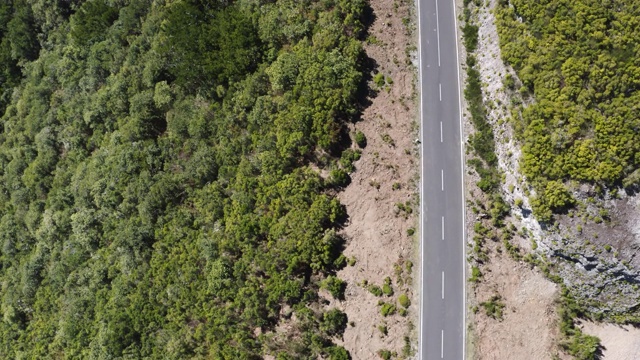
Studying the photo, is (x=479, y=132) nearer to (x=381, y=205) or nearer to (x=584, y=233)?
(x=381, y=205)

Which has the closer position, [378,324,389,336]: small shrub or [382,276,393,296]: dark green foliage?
[378,324,389,336]: small shrub

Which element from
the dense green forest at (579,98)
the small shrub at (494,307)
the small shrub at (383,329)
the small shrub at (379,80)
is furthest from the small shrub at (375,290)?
the small shrub at (379,80)

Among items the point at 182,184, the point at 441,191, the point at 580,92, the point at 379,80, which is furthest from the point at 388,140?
the point at 182,184

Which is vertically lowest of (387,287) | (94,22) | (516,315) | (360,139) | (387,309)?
(387,309)

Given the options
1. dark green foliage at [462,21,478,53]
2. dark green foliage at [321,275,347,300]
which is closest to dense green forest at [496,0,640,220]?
dark green foliage at [462,21,478,53]

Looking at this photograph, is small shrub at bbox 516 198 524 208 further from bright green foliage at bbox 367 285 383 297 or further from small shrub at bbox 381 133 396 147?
bright green foliage at bbox 367 285 383 297
